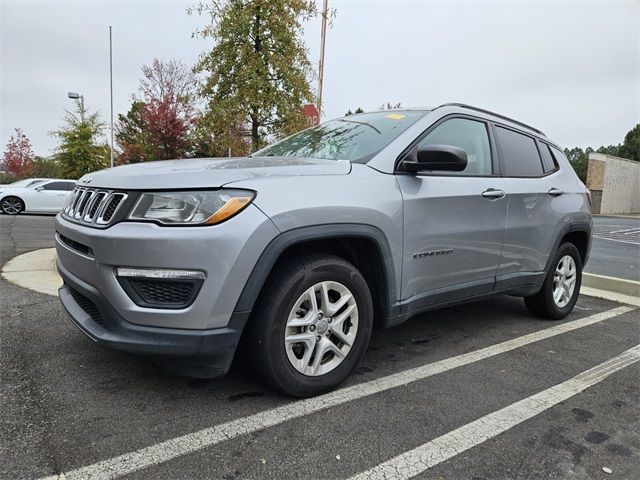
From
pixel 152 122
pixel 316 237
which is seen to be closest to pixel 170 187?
pixel 316 237

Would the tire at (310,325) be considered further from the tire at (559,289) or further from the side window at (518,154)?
the tire at (559,289)

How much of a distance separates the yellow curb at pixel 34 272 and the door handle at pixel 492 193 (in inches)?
157

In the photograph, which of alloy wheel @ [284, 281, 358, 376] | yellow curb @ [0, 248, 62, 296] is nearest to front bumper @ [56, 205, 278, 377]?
alloy wheel @ [284, 281, 358, 376]

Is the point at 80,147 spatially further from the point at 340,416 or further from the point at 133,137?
the point at 340,416

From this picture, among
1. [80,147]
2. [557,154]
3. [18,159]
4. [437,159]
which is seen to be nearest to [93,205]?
[437,159]

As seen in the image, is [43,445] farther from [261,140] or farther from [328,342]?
[261,140]

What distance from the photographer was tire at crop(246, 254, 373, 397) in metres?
2.41

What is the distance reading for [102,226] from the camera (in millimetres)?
2332

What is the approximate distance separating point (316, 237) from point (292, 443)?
101 centimetres

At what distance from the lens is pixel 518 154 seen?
4023 mm

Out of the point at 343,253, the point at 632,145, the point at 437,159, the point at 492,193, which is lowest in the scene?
the point at 343,253

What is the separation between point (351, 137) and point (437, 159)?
0.80 meters

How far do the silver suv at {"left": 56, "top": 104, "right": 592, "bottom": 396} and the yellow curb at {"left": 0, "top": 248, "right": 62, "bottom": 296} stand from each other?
238 cm

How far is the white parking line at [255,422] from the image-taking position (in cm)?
194
